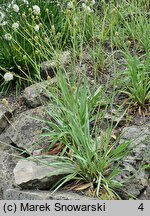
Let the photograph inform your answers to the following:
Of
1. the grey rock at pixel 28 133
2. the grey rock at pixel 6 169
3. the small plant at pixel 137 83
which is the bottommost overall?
the grey rock at pixel 6 169

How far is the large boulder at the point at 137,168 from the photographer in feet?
8.70

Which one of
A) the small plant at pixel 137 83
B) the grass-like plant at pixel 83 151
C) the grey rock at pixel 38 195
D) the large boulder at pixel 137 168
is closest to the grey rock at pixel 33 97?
the grass-like plant at pixel 83 151

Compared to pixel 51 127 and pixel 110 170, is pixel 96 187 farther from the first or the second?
pixel 51 127

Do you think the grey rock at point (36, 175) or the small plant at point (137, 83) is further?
the small plant at point (137, 83)

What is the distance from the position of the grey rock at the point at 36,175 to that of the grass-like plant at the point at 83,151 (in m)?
0.07

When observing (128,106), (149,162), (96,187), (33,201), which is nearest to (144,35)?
(128,106)

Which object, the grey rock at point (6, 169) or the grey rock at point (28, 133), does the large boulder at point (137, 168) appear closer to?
the grey rock at point (28, 133)

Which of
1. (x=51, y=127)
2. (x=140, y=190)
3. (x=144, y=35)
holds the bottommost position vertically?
(x=140, y=190)

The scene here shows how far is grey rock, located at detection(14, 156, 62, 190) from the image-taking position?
278 centimetres

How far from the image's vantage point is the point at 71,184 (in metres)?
2.79

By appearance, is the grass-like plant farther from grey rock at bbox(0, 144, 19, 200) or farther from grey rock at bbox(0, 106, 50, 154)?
grey rock at bbox(0, 144, 19, 200)

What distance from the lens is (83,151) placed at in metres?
2.77

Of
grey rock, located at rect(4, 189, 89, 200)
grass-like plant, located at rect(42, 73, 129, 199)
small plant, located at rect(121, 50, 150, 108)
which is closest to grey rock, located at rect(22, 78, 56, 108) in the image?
grass-like plant, located at rect(42, 73, 129, 199)

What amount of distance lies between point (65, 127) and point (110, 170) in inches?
21.3
